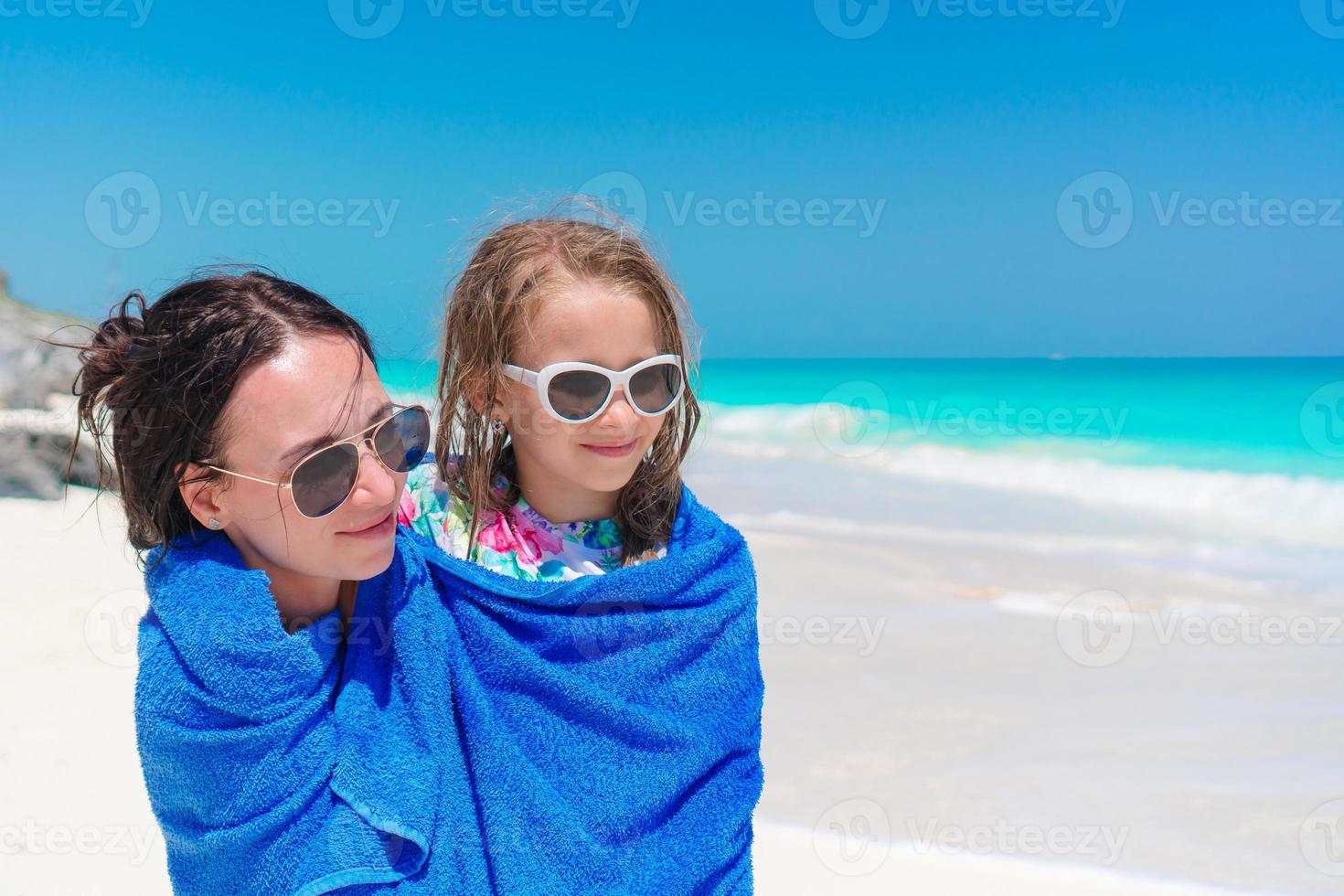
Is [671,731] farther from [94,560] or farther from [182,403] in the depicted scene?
[94,560]

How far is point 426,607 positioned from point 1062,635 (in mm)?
4173

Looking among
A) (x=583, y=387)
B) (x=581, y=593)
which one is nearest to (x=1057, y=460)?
(x=583, y=387)

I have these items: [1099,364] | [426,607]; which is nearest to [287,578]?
[426,607]

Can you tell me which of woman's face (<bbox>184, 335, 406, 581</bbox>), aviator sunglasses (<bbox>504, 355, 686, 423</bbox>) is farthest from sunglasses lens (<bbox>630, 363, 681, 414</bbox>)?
woman's face (<bbox>184, 335, 406, 581</bbox>)

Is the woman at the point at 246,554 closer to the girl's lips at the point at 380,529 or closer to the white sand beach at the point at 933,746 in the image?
the girl's lips at the point at 380,529

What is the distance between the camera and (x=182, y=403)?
1.62 metres

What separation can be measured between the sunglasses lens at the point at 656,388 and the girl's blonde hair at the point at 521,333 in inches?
3.4

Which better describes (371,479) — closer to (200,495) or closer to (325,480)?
(325,480)

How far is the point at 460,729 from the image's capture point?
1.85 metres

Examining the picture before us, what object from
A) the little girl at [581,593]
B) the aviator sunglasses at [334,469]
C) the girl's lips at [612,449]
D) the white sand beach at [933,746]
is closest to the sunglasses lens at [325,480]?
the aviator sunglasses at [334,469]

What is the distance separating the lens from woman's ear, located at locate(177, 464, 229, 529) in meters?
1.64

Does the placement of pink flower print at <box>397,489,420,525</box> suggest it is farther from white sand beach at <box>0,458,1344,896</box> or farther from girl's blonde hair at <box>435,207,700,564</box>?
white sand beach at <box>0,458,1344,896</box>

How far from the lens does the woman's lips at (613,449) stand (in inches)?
82.4

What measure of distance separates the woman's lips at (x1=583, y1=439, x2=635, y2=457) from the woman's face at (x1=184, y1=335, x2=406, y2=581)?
0.46 m
